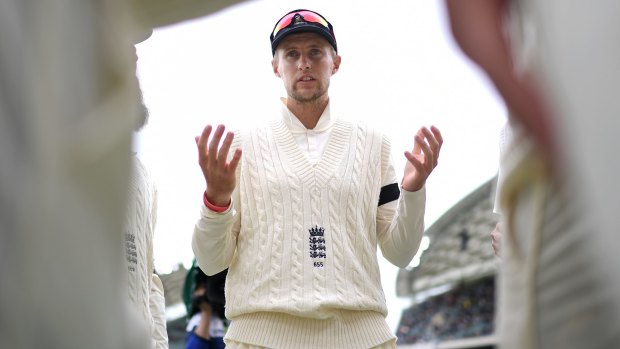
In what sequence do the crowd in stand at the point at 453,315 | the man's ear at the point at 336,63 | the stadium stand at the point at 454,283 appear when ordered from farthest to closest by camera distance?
the crowd in stand at the point at 453,315, the stadium stand at the point at 454,283, the man's ear at the point at 336,63

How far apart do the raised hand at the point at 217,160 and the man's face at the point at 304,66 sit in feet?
2.62

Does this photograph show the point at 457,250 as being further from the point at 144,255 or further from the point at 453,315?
the point at 144,255

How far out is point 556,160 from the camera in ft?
5.53

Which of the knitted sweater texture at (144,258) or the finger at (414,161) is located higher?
the finger at (414,161)

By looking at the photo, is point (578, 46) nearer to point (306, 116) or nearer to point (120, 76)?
point (120, 76)

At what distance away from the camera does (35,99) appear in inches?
66.9

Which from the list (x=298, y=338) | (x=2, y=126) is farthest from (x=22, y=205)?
(x=298, y=338)

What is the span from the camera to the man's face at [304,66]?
Answer: 4.61 metres

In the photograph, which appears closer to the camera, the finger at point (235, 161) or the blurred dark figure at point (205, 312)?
the finger at point (235, 161)

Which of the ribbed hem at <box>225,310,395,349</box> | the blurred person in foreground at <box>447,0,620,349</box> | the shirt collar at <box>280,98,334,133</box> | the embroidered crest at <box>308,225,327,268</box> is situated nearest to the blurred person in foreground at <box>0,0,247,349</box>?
the blurred person in foreground at <box>447,0,620,349</box>

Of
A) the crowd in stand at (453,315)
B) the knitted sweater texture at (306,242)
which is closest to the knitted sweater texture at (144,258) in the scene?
the knitted sweater texture at (306,242)

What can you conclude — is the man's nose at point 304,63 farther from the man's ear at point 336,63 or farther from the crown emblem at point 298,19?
the man's ear at point 336,63

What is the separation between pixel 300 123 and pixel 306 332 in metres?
1.00

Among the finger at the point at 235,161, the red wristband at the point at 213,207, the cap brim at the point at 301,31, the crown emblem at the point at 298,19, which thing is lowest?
the red wristband at the point at 213,207
